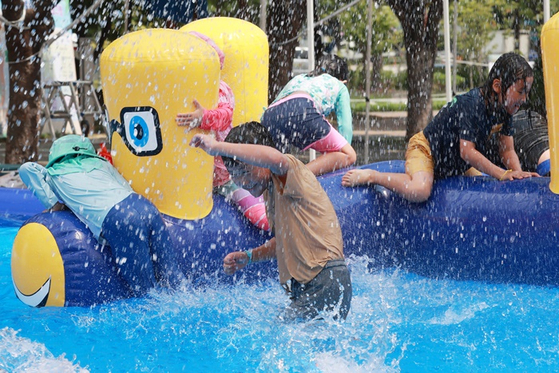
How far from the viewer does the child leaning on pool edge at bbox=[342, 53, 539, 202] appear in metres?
4.21

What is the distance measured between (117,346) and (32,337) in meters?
0.42

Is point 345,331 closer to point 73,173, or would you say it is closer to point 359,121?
point 73,173

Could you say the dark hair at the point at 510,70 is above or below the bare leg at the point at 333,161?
above

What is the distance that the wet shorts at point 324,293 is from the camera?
293 cm

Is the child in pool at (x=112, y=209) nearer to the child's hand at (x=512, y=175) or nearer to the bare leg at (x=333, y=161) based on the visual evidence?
the bare leg at (x=333, y=161)

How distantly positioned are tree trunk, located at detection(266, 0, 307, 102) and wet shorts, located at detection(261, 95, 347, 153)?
4.61 meters

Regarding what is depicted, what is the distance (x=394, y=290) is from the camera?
4.09 metres

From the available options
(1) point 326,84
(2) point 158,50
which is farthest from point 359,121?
(2) point 158,50

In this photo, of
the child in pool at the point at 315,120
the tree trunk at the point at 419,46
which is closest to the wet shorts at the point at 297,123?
the child in pool at the point at 315,120

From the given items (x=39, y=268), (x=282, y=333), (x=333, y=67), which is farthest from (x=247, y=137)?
(x=333, y=67)

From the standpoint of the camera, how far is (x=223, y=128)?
411 centimetres

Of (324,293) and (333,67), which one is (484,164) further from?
(324,293)

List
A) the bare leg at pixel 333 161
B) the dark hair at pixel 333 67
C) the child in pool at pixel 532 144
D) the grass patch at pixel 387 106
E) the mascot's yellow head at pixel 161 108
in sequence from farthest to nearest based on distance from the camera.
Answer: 1. the grass patch at pixel 387 106
2. the dark hair at pixel 333 67
3. the child in pool at pixel 532 144
4. the bare leg at pixel 333 161
5. the mascot's yellow head at pixel 161 108

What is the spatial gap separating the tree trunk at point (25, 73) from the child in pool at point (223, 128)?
4503 mm
